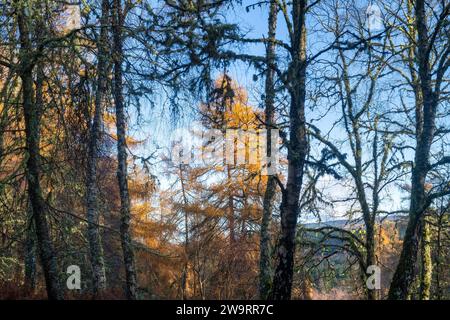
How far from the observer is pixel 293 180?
6.86 metres

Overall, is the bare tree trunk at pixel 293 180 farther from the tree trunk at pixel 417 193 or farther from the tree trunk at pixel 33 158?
the tree trunk at pixel 33 158

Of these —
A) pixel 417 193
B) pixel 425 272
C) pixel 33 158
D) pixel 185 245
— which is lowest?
pixel 425 272

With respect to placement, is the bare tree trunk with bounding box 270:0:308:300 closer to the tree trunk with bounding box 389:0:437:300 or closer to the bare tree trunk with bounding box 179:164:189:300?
the tree trunk with bounding box 389:0:437:300

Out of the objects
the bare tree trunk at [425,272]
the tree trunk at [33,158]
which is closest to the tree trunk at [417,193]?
the bare tree trunk at [425,272]

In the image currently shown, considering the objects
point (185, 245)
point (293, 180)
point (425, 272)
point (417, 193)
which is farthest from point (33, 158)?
point (185, 245)

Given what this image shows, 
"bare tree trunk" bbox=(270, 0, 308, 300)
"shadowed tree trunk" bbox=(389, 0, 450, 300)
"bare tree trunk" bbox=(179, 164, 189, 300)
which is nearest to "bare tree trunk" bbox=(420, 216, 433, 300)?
"shadowed tree trunk" bbox=(389, 0, 450, 300)

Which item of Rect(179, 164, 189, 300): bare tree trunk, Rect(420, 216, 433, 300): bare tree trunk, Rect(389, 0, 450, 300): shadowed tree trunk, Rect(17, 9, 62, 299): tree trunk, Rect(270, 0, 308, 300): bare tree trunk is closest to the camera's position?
Rect(17, 9, 62, 299): tree trunk

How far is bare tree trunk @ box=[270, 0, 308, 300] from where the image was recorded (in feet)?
21.8

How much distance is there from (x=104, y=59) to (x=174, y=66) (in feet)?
3.72

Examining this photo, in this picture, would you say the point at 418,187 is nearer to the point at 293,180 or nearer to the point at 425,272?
the point at 293,180

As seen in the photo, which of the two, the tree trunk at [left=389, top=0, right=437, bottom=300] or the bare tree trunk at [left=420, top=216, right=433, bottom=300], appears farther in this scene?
the bare tree trunk at [left=420, top=216, right=433, bottom=300]

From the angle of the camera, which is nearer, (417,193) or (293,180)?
(293,180)

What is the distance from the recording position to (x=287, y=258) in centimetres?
670
